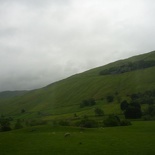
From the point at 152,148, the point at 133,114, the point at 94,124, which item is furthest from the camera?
the point at 133,114

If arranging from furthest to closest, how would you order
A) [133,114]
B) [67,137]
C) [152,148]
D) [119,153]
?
[133,114] < [67,137] < [152,148] < [119,153]

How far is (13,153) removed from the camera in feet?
117

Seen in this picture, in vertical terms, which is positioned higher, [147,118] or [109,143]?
[109,143]

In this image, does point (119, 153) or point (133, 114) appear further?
point (133, 114)

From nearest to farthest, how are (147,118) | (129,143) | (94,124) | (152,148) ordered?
(152,148)
(129,143)
(94,124)
(147,118)

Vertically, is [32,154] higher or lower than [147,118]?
higher

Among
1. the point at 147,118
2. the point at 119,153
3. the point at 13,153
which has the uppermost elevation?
the point at 13,153

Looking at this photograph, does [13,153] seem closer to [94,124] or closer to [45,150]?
[45,150]

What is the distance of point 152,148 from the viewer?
35.4 m

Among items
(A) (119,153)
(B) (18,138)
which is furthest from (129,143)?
(B) (18,138)

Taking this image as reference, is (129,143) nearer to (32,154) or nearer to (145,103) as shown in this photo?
(32,154)

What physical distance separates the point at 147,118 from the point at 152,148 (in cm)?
7765

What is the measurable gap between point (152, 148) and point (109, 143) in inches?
274

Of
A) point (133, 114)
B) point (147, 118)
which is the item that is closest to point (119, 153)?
point (147, 118)
